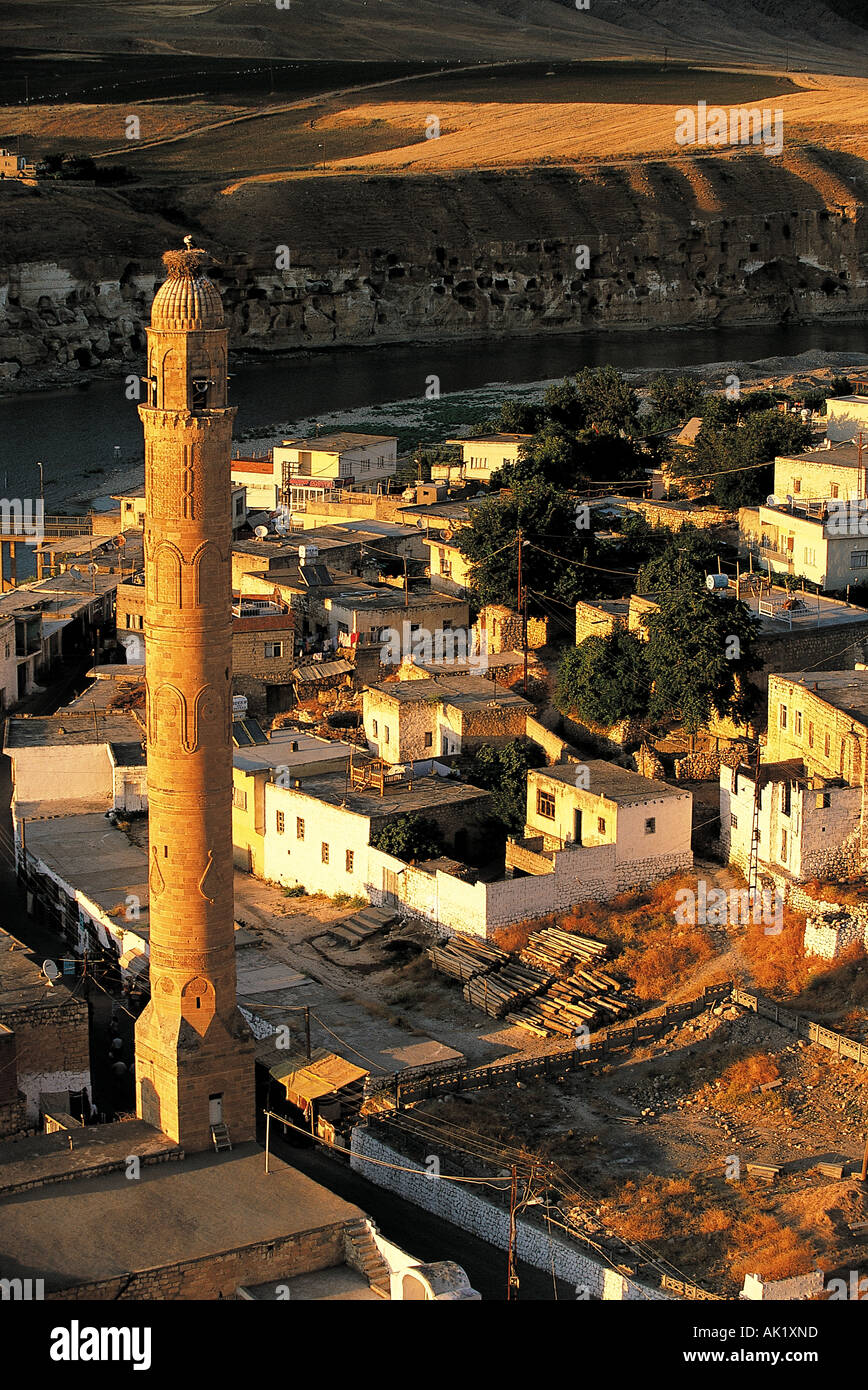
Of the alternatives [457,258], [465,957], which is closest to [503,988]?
[465,957]

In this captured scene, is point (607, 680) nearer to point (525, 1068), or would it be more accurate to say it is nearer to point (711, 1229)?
point (525, 1068)

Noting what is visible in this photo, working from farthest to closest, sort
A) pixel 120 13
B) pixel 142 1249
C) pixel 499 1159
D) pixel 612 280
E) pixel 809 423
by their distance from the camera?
pixel 120 13, pixel 612 280, pixel 809 423, pixel 499 1159, pixel 142 1249

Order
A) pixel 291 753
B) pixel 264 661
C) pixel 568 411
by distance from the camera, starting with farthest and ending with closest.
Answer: pixel 568 411
pixel 264 661
pixel 291 753

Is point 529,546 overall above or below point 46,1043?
above

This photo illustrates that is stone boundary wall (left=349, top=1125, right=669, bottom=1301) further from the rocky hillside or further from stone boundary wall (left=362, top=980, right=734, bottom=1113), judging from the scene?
the rocky hillside

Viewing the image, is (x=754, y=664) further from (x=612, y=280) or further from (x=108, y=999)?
(x=612, y=280)

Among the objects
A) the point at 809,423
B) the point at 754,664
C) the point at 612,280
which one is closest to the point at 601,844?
the point at 754,664

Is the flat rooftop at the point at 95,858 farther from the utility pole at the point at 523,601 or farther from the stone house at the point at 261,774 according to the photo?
the utility pole at the point at 523,601
